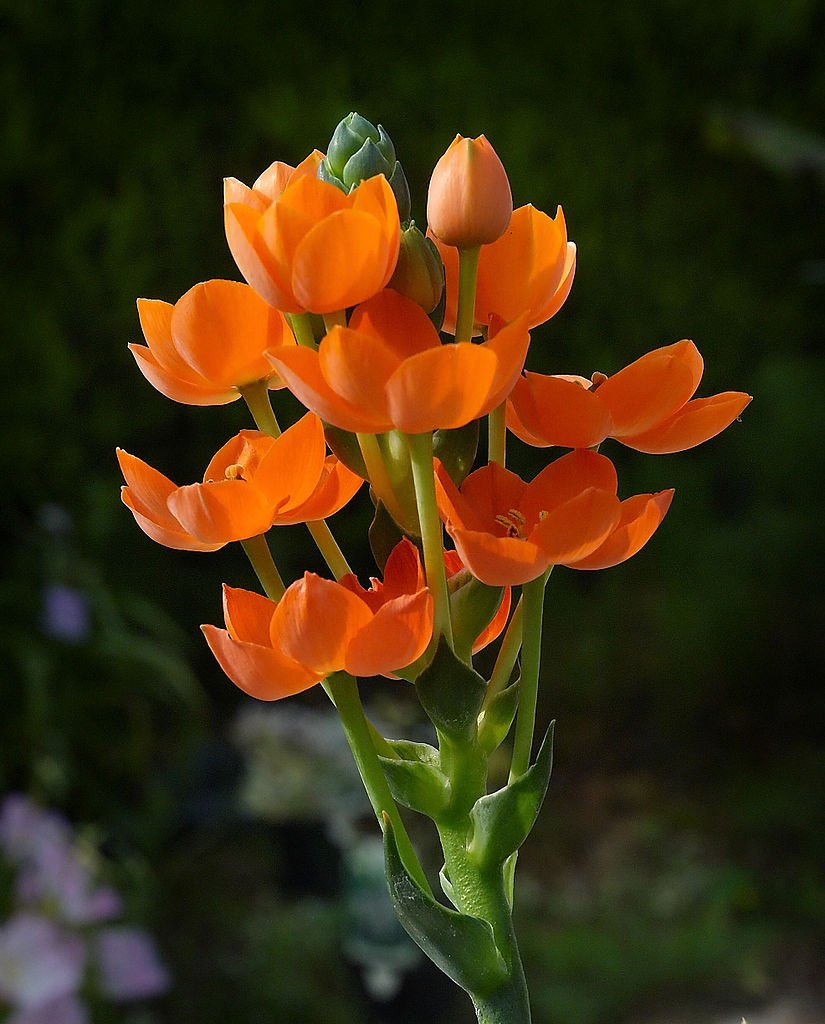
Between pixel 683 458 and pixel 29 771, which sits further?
pixel 683 458

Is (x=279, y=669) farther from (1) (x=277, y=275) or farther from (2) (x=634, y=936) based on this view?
(2) (x=634, y=936)

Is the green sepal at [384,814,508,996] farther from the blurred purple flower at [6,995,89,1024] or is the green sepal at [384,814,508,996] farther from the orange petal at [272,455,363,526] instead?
the blurred purple flower at [6,995,89,1024]

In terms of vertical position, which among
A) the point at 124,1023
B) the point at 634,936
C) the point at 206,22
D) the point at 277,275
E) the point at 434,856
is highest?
the point at 206,22

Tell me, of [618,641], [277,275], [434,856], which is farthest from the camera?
[618,641]

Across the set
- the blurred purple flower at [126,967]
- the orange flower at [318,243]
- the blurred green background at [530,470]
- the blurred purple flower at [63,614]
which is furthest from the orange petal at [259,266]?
the blurred purple flower at [63,614]

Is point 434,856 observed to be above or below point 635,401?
below

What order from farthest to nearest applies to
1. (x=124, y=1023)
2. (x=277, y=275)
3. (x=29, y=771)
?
(x=29, y=771)
(x=124, y=1023)
(x=277, y=275)

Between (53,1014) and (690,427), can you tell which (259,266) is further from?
(53,1014)

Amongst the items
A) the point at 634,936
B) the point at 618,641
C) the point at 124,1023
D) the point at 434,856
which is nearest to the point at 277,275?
the point at 124,1023

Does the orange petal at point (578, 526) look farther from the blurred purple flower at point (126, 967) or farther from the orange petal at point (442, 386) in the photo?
the blurred purple flower at point (126, 967)
